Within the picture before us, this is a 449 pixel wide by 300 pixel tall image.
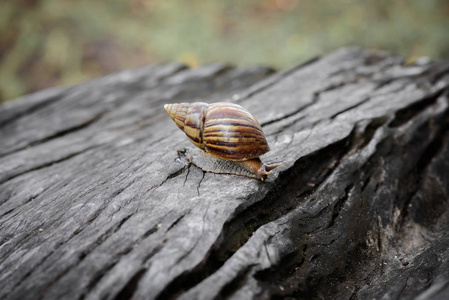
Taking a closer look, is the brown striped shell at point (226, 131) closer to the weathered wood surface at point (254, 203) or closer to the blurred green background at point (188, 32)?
the weathered wood surface at point (254, 203)

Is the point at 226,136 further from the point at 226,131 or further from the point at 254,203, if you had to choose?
the point at 254,203

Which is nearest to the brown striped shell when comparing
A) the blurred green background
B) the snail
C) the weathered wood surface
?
the snail

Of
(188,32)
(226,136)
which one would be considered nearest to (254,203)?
(226,136)

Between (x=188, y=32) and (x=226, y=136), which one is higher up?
(x=188, y=32)

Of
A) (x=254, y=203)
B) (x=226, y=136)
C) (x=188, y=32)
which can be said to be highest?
(x=188, y=32)

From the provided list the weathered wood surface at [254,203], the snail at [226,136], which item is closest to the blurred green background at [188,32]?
the weathered wood surface at [254,203]

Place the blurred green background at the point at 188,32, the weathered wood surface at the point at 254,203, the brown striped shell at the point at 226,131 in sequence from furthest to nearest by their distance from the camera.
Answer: the blurred green background at the point at 188,32 → the brown striped shell at the point at 226,131 → the weathered wood surface at the point at 254,203

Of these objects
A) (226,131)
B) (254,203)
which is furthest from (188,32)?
(254,203)

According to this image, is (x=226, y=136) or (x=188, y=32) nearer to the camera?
(x=226, y=136)
